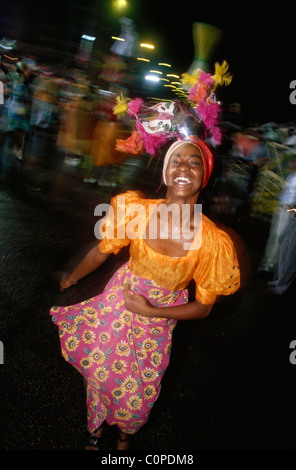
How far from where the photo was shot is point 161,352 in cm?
180

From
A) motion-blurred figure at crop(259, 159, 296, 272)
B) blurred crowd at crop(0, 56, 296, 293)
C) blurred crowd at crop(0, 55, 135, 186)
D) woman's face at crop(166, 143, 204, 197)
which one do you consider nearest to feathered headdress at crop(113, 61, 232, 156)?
woman's face at crop(166, 143, 204, 197)

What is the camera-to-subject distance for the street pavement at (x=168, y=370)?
2.22 m


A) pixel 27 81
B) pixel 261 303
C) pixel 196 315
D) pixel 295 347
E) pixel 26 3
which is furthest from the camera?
pixel 26 3

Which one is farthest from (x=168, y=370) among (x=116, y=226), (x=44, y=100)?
(x=44, y=100)

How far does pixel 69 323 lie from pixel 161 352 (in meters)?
0.57

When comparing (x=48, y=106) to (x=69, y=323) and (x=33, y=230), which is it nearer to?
(x=33, y=230)

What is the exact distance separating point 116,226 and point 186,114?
77 cm

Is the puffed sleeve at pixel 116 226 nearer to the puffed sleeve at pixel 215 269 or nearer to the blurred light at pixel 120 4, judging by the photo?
the puffed sleeve at pixel 215 269

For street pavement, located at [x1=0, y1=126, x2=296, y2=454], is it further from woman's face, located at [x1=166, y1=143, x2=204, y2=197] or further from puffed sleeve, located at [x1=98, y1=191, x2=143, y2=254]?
woman's face, located at [x1=166, y1=143, x2=204, y2=197]

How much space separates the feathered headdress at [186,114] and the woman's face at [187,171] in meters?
0.13

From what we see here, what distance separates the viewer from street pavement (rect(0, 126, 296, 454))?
2225mm
